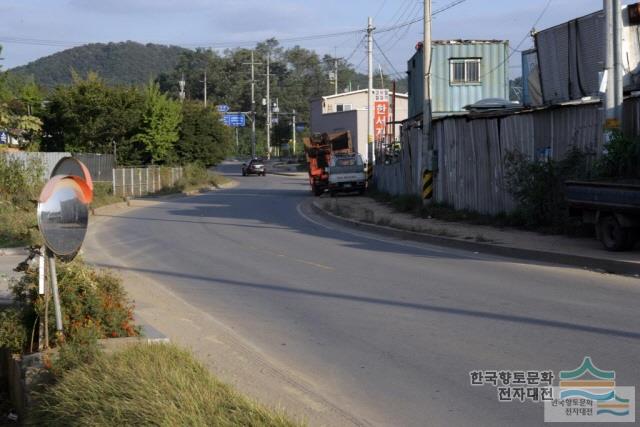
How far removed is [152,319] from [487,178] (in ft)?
46.4

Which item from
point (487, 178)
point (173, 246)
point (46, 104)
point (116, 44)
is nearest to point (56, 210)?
point (173, 246)

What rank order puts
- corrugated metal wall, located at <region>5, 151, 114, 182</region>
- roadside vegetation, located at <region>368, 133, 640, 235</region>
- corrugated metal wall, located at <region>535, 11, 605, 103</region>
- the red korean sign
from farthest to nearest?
the red korean sign, corrugated metal wall, located at <region>5, 151, 114, 182</region>, corrugated metal wall, located at <region>535, 11, 605, 103</region>, roadside vegetation, located at <region>368, 133, 640, 235</region>

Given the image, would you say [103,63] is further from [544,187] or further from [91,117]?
[544,187]

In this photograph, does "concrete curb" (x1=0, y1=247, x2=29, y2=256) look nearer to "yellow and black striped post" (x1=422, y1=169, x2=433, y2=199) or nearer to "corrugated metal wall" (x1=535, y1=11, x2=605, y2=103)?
"yellow and black striped post" (x1=422, y1=169, x2=433, y2=199)

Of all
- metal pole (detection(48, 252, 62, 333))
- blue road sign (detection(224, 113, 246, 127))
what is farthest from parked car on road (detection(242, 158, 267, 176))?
metal pole (detection(48, 252, 62, 333))

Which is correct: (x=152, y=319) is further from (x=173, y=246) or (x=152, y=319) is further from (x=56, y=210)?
(x=173, y=246)

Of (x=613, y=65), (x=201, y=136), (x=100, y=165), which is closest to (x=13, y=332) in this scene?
(x=613, y=65)

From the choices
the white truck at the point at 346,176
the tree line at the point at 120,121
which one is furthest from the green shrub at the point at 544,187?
the white truck at the point at 346,176

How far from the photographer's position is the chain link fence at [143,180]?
140 ft

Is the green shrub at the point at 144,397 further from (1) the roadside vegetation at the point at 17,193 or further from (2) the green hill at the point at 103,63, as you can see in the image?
(2) the green hill at the point at 103,63

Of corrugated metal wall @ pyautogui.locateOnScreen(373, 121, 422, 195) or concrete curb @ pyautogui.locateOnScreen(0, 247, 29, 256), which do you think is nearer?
concrete curb @ pyautogui.locateOnScreen(0, 247, 29, 256)

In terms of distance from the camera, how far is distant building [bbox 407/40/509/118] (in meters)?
38.1

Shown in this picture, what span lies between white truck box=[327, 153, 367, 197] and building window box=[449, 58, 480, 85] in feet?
23.0

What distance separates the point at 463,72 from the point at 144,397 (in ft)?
114
